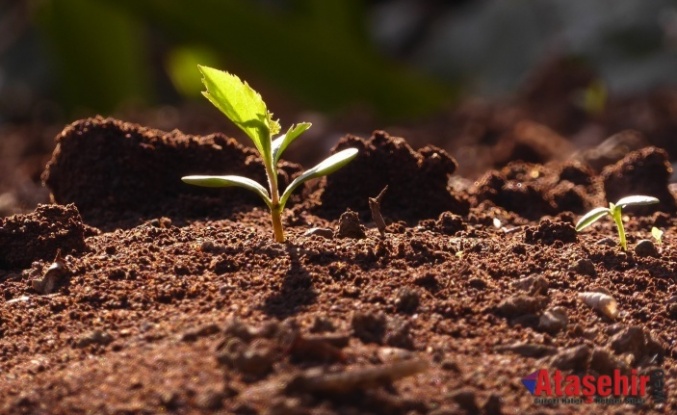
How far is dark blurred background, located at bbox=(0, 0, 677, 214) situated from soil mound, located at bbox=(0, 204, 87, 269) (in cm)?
207

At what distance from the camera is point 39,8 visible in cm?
589

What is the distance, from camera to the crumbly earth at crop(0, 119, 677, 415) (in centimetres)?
131

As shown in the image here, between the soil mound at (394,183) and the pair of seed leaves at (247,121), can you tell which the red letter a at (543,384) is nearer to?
the pair of seed leaves at (247,121)

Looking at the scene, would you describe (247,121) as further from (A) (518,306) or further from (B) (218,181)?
(A) (518,306)

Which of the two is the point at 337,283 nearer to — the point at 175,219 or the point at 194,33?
the point at 175,219

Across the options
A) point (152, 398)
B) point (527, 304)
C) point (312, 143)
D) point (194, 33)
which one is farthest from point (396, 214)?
point (194, 33)

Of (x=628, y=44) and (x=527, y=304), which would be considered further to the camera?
(x=628, y=44)

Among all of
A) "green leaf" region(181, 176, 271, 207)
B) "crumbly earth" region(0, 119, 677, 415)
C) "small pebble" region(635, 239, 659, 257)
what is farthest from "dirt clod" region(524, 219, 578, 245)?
"green leaf" region(181, 176, 271, 207)

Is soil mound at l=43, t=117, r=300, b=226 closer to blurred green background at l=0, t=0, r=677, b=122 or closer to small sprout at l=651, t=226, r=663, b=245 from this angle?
small sprout at l=651, t=226, r=663, b=245

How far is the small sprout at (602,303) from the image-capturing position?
1.54 meters

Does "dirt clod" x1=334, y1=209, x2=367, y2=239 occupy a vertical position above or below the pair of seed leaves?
below

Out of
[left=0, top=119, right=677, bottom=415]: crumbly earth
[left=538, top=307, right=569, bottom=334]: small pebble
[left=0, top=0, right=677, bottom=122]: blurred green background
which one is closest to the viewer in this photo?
[left=0, top=119, right=677, bottom=415]: crumbly earth

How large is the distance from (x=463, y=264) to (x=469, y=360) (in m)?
0.28

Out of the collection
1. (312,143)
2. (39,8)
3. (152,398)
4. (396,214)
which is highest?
(39,8)
